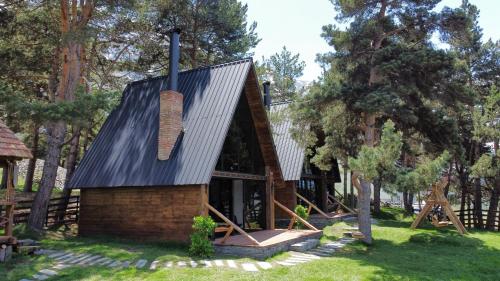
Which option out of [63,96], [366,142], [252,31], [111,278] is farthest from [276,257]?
[252,31]

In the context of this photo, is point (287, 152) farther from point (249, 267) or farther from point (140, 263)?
point (140, 263)

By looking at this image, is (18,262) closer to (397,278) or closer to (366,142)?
(397,278)

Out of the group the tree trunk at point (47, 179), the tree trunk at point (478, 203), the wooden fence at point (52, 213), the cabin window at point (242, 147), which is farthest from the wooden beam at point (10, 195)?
the tree trunk at point (478, 203)

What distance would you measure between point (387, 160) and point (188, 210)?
5.34 m

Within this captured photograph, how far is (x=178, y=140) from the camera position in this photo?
12.3 meters

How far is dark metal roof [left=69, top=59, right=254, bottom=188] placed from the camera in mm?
11406

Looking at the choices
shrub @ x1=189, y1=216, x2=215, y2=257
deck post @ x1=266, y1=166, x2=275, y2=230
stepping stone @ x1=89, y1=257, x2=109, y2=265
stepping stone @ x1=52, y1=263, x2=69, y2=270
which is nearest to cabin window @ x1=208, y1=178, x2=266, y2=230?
deck post @ x1=266, y1=166, x2=275, y2=230

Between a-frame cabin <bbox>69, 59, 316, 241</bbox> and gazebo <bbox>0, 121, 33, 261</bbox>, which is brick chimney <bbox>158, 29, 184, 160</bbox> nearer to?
a-frame cabin <bbox>69, 59, 316, 241</bbox>

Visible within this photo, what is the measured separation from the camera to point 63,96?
1533 centimetres

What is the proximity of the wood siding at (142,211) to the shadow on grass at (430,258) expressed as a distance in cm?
474

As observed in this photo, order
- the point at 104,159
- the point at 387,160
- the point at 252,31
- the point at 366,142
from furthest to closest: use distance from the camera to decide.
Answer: the point at 252,31 < the point at 366,142 < the point at 104,159 < the point at 387,160

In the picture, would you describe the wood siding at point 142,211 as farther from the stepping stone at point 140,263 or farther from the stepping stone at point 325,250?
the stepping stone at point 325,250

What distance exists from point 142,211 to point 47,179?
467 centimetres

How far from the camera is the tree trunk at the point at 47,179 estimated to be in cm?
1412
